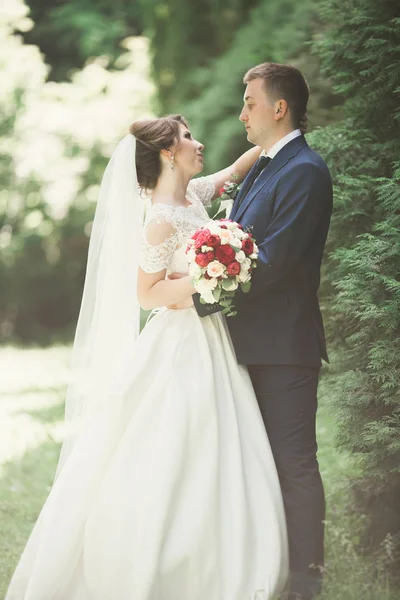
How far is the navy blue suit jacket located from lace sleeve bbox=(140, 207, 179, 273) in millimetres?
344

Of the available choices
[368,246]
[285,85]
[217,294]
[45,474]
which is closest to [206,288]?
[217,294]

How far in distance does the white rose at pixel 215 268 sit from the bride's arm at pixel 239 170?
1116 mm

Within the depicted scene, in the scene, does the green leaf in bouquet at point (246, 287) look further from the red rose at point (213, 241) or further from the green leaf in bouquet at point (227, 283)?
the red rose at point (213, 241)

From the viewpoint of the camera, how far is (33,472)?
20.5 feet

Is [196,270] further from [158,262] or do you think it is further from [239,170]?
[239,170]

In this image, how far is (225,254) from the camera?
10.8ft

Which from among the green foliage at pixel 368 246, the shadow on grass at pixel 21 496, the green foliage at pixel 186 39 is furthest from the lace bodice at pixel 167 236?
the green foliage at pixel 186 39

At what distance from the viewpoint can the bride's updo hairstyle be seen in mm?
3918

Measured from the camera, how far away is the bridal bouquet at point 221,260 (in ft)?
10.9

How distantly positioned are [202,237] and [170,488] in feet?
3.64

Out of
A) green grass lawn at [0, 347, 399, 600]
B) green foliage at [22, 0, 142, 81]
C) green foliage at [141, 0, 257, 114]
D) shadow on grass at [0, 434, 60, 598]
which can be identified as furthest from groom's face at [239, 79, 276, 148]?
green foliage at [22, 0, 142, 81]

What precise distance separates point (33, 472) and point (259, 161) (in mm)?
3556

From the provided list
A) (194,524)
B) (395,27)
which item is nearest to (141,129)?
(395,27)

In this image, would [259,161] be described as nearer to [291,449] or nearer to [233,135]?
[291,449]
